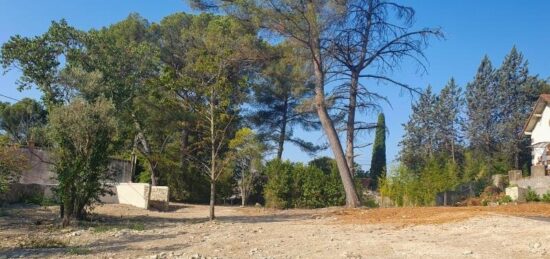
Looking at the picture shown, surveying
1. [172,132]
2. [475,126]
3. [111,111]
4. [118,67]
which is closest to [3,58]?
Answer: [118,67]

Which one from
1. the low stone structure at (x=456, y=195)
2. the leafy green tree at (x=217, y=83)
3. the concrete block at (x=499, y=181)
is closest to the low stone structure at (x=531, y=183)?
the concrete block at (x=499, y=181)

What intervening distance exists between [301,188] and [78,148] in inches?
462

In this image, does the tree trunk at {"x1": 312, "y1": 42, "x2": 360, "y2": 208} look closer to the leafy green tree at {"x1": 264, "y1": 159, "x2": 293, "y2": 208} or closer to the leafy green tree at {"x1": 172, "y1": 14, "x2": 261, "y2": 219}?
the leafy green tree at {"x1": 172, "y1": 14, "x2": 261, "y2": 219}

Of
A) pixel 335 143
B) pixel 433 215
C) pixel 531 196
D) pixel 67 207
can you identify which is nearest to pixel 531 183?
pixel 531 196

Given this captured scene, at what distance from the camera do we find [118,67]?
19.4m

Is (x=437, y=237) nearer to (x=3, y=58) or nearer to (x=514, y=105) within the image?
(x=3, y=58)

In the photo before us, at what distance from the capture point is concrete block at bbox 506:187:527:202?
17.8 metres

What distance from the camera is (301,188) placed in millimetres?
22312

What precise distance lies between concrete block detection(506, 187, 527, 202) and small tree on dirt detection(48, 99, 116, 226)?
519 inches

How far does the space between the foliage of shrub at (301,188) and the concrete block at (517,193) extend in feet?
21.4

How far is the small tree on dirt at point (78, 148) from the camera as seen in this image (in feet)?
39.4

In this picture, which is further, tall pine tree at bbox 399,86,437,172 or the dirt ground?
tall pine tree at bbox 399,86,437,172

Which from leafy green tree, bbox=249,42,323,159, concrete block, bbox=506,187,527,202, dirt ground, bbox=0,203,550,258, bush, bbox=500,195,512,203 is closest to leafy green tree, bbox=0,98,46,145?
leafy green tree, bbox=249,42,323,159

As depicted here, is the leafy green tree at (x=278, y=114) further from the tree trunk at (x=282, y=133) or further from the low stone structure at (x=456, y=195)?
the low stone structure at (x=456, y=195)
